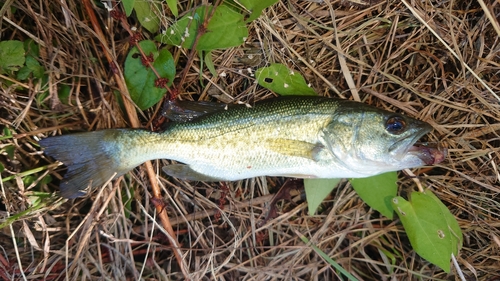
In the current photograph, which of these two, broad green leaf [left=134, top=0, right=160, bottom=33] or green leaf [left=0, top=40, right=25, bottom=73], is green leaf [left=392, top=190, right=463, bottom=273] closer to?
broad green leaf [left=134, top=0, right=160, bottom=33]

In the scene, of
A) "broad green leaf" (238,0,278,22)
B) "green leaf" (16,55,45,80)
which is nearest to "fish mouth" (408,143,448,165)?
"broad green leaf" (238,0,278,22)

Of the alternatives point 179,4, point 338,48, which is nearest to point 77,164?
point 179,4

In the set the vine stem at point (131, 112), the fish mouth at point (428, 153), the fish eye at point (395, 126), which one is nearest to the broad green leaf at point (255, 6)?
the vine stem at point (131, 112)

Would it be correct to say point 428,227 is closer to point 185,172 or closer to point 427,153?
point 427,153

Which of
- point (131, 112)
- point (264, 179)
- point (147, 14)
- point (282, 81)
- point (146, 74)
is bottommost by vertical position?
point (264, 179)

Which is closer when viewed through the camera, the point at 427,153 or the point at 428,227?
the point at 427,153

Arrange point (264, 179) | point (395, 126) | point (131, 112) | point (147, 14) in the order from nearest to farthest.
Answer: point (395, 126) → point (147, 14) → point (131, 112) → point (264, 179)

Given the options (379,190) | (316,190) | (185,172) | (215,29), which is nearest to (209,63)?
(215,29)

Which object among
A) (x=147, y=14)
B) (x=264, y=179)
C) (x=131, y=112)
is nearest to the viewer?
(x=147, y=14)
